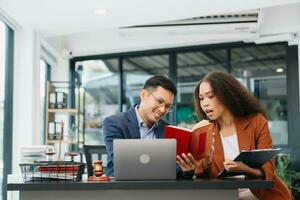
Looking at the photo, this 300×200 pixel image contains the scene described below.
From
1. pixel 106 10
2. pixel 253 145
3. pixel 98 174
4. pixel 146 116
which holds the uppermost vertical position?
pixel 106 10

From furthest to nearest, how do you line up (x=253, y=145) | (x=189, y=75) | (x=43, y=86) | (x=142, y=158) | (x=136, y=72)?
(x=136, y=72) → (x=189, y=75) → (x=43, y=86) → (x=253, y=145) → (x=142, y=158)

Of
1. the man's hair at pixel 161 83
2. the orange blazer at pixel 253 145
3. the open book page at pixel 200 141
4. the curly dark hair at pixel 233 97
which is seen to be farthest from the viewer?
the man's hair at pixel 161 83

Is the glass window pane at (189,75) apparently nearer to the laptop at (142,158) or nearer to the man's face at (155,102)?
the man's face at (155,102)

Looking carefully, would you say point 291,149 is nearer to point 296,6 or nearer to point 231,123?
point 296,6

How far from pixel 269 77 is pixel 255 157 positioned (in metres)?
4.31

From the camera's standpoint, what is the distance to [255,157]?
205 centimetres

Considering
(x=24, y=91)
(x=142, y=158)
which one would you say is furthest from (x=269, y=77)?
(x=142, y=158)

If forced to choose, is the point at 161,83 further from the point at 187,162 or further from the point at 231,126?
the point at 187,162

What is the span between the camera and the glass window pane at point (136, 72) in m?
6.75

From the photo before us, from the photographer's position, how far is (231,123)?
2.52 meters

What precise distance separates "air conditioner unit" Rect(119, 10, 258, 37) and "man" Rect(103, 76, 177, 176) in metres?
2.94

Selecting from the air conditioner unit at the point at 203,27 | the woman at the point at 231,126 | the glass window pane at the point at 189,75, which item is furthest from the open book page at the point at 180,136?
the glass window pane at the point at 189,75

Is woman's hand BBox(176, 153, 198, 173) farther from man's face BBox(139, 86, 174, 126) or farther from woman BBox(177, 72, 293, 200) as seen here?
man's face BBox(139, 86, 174, 126)

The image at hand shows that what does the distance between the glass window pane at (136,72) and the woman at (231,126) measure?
4164 millimetres
